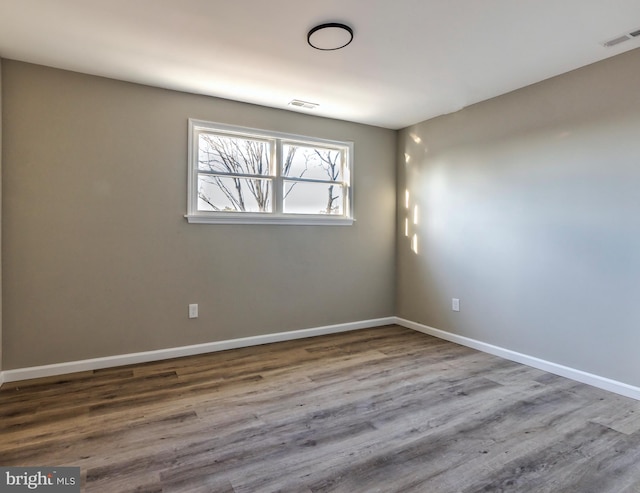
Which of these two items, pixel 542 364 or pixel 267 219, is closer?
pixel 542 364

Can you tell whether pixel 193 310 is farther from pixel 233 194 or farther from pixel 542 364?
pixel 542 364

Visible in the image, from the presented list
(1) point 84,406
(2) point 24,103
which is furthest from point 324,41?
(1) point 84,406

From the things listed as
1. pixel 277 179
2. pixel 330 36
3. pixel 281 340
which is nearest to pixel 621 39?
pixel 330 36

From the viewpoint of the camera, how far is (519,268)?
3266mm

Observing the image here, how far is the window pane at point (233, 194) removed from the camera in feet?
11.6

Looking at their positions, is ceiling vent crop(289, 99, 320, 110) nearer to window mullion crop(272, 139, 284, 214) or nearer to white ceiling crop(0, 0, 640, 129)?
white ceiling crop(0, 0, 640, 129)

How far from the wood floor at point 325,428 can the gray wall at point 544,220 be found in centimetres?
44

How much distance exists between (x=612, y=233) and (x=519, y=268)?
0.76m

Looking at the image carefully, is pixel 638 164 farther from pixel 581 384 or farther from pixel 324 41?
pixel 324 41

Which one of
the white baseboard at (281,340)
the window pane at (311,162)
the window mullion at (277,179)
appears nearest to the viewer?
the white baseboard at (281,340)

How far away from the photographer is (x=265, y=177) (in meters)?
3.80

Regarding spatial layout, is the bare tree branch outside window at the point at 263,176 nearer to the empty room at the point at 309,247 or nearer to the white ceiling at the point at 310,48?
the empty room at the point at 309,247

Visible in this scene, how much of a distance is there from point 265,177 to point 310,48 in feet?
4.95

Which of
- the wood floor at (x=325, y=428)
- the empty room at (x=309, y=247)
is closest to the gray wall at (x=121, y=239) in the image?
the empty room at (x=309, y=247)
